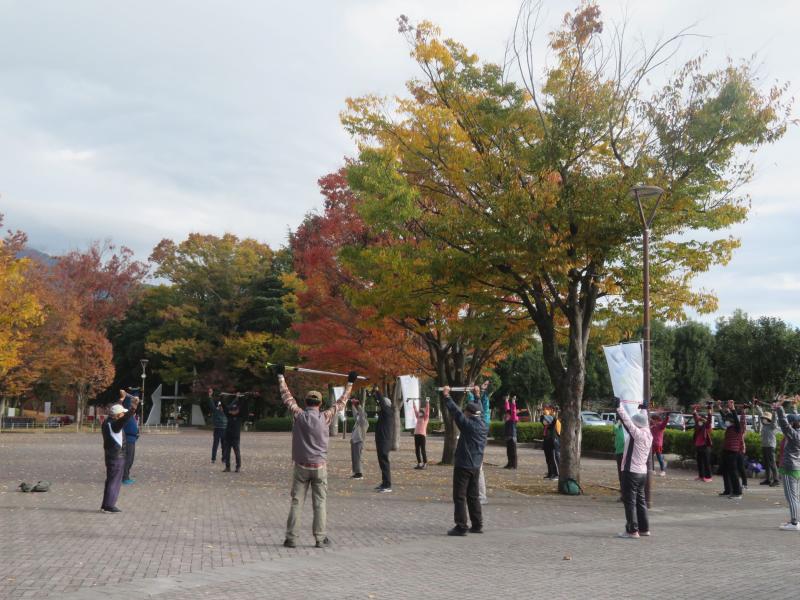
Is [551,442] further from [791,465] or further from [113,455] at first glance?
[113,455]

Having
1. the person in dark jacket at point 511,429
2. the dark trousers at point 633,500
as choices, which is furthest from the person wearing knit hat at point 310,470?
the person in dark jacket at point 511,429

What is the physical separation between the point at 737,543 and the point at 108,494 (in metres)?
9.14

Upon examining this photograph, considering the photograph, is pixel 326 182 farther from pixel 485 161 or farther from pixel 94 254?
pixel 94 254

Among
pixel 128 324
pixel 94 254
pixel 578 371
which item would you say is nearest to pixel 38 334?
pixel 94 254

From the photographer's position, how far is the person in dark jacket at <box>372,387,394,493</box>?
605 inches

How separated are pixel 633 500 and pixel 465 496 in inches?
91.3

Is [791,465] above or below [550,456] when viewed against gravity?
above

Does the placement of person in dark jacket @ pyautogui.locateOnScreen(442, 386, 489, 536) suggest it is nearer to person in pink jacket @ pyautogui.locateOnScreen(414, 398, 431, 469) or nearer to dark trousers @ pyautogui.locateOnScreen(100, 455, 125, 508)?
dark trousers @ pyautogui.locateOnScreen(100, 455, 125, 508)

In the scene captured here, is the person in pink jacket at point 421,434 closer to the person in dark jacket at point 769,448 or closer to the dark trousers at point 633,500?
the person in dark jacket at point 769,448

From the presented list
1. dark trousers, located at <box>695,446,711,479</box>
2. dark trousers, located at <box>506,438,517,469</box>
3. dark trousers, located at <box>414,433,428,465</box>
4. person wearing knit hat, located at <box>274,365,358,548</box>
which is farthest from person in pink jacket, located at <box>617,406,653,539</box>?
dark trousers, located at <box>506,438,517,469</box>

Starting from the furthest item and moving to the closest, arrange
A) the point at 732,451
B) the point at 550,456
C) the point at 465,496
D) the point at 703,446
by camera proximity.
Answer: the point at 703,446
the point at 550,456
the point at 732,451
the point at 465,496

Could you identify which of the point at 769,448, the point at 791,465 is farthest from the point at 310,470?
the point at 769,448

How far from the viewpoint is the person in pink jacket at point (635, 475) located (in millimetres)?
10445

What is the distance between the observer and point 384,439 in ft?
52.4
